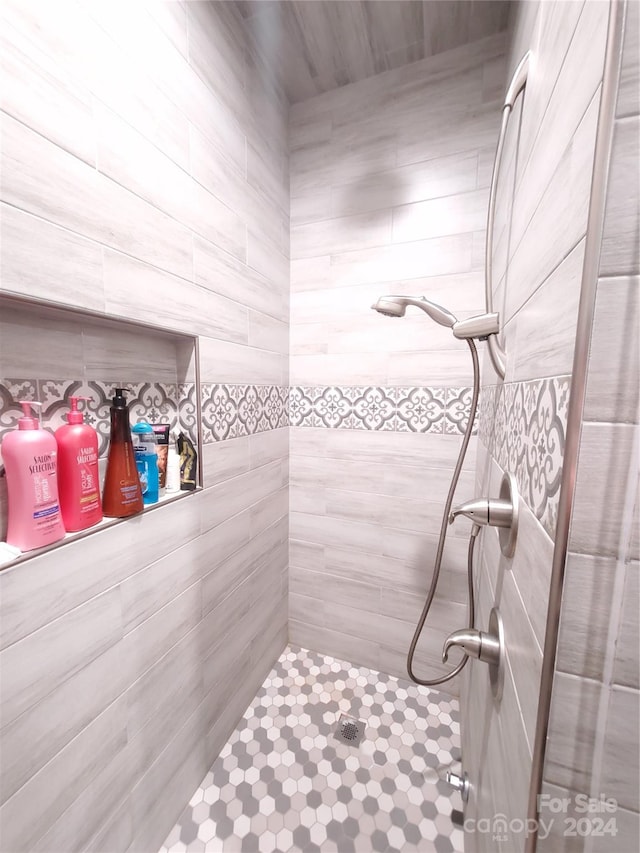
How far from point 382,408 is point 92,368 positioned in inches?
37.8

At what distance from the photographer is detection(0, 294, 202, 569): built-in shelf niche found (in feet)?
1.97

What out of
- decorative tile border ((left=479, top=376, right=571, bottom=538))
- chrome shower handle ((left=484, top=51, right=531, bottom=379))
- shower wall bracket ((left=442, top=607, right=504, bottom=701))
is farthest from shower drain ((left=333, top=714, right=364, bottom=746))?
chrome shower handle ((left=484, top=51, right=531, bottom=379))

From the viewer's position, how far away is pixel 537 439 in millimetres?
459

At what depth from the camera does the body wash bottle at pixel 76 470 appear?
64 cm

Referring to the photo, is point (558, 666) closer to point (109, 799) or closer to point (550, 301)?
point (550, 301)

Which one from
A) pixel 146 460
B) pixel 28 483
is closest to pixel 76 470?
pixel 28 483

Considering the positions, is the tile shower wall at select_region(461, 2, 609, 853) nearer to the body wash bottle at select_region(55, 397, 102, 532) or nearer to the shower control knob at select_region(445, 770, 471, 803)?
the shower control knob at select_region(445, 770, 471, 803)

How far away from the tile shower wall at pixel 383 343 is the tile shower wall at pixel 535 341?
1.27ft

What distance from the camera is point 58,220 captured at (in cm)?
59

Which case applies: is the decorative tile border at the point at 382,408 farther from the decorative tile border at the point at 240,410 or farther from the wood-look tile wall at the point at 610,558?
the wood-look tile wall at the point at 610,558

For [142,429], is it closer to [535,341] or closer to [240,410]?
[240,410]

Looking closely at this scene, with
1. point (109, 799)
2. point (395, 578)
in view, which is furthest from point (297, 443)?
point (109, 799)

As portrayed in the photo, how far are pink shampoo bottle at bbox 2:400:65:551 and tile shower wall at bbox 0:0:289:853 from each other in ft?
0.17

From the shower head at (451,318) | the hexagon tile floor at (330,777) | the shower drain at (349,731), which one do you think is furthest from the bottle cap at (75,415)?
the shower drain at (349,731)
